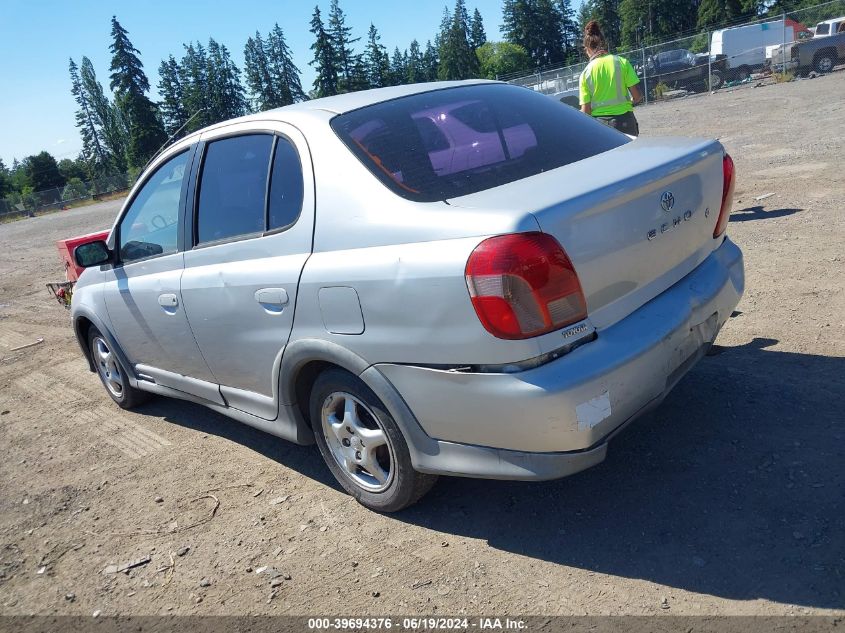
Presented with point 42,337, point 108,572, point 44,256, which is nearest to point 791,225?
point 108,572

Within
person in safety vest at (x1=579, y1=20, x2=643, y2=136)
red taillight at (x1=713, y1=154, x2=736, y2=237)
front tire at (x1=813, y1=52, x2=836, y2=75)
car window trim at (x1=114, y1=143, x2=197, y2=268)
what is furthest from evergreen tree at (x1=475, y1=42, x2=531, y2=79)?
red taillight at (x1=713, y1=154, x2=736, y2=237)

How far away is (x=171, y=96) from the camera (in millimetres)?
93188

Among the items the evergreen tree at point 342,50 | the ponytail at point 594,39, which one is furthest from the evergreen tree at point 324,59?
the ponytail at point 594,39

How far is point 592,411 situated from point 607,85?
5.79m

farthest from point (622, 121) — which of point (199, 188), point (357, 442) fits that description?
point (357, 442)

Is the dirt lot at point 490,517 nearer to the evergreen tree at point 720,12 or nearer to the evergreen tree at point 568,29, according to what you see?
the evergreen tree at point 720,12

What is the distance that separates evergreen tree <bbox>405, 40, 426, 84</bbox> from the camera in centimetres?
11764

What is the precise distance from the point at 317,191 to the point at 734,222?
578 cm

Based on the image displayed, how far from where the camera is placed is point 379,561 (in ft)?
9.98

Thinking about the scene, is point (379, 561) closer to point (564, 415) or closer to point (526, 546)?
point (526, 546)

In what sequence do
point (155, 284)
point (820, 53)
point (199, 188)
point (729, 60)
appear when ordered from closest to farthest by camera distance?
point (199, 188) < point (155, 284) < point (820, 53) < point (729, 60)

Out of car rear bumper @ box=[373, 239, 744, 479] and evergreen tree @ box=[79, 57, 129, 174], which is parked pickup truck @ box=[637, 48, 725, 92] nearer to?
car rear bumper @ box=[373, 239, 744, 479]

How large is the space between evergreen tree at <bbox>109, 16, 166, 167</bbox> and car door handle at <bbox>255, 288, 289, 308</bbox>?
79.3 meters

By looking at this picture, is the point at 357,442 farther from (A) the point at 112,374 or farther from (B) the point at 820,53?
(B) the point at 820,53
